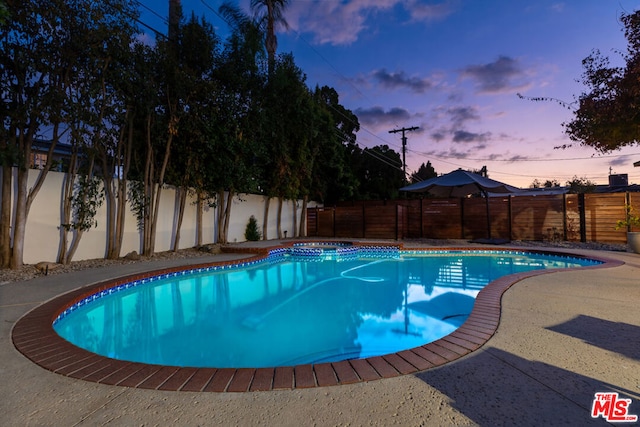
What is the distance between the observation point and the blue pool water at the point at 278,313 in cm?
344

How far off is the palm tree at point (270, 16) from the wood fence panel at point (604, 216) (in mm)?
13153

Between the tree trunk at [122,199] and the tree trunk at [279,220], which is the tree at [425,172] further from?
the tree trunk at [122,199]

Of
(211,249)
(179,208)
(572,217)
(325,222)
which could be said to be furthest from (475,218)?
(179,208)

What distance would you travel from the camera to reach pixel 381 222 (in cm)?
1414

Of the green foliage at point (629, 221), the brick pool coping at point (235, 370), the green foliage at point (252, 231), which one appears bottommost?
the brick pool coping at point (235, 370)

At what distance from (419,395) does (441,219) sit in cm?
1269

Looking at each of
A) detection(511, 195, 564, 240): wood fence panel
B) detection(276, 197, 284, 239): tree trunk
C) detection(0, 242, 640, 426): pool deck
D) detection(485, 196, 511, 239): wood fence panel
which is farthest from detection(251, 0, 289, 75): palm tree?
detection(0, 242, 640, 426): pool deck

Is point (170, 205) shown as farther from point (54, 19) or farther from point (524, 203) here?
point (524, 203)

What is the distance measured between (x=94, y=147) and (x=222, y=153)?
3.43 metres

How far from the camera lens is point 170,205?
9.86m

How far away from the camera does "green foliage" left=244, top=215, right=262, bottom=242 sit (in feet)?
42.9

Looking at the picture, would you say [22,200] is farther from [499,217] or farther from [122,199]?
[499,217]

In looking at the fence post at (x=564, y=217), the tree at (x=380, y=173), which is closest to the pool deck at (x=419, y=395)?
the fence post at (x=564, y=217)

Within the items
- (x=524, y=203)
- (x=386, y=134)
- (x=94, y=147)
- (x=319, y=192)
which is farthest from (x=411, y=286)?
(x=386, y=134)
